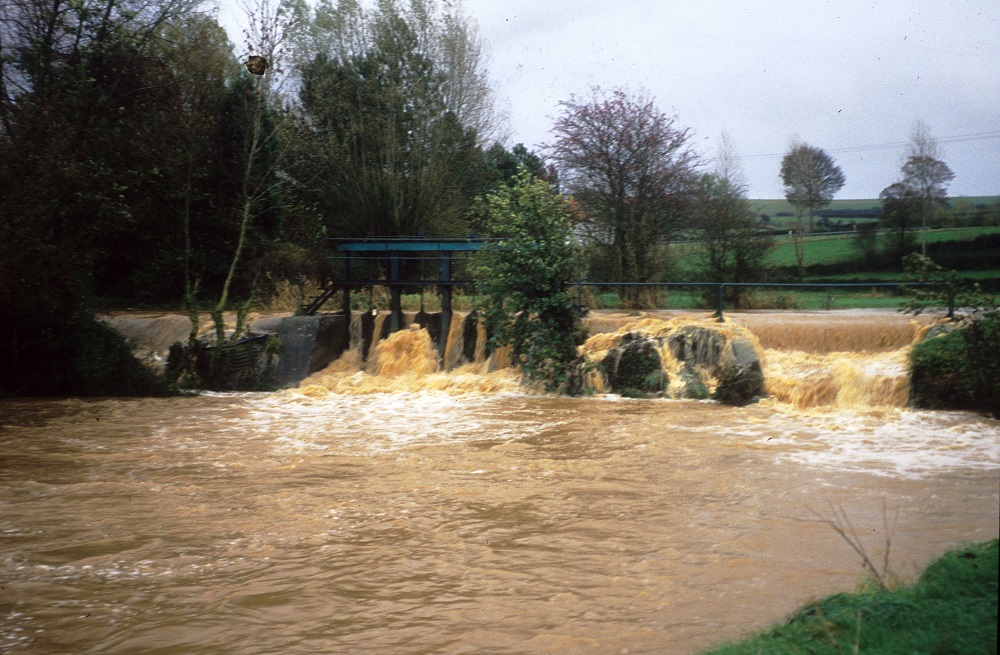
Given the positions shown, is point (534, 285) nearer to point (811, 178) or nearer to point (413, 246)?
point (413, 246)

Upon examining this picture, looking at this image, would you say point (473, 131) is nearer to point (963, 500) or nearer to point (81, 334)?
point (81, 334)

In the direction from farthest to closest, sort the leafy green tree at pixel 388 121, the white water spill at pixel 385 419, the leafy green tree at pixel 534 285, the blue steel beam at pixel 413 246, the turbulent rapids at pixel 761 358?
the leafy green tree at pixel 388 121 < the blue steel beam at pixel 413 246 < the leafy green tree at pixel 534 285 < the turbulent rapids at pixel 761 358 < the white water spill at pixel 385 419

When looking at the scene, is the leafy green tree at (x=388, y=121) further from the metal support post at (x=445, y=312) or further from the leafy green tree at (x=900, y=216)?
the leafy green tree at (x=900, y=216)

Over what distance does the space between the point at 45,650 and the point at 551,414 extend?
30.9ft

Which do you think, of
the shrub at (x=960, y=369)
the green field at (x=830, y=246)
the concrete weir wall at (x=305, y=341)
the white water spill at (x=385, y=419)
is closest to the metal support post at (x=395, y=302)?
the concrete weir wall at (x=305, y=341)

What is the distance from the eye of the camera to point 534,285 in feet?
54.1

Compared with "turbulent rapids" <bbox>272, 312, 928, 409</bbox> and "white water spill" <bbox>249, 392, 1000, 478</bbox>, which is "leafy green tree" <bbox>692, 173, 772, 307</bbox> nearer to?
"turbulent rapids" <bbox>272, 312, 928, 409</bbox>

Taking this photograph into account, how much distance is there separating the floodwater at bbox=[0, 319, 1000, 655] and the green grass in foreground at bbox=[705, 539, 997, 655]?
34 cm

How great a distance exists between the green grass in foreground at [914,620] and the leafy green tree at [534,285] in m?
11.8

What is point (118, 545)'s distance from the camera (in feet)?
25.2

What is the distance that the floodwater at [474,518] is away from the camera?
5.91 m

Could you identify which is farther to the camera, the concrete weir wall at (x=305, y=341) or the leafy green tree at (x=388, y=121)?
the leafy green tree at (x=388, y=121)

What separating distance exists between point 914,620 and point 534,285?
1289cm

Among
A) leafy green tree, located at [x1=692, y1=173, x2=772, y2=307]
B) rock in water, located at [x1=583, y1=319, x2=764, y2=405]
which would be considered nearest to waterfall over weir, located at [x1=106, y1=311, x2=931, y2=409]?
rock in water, located at [x1=583, y1=319, x2=764, y2=405]
